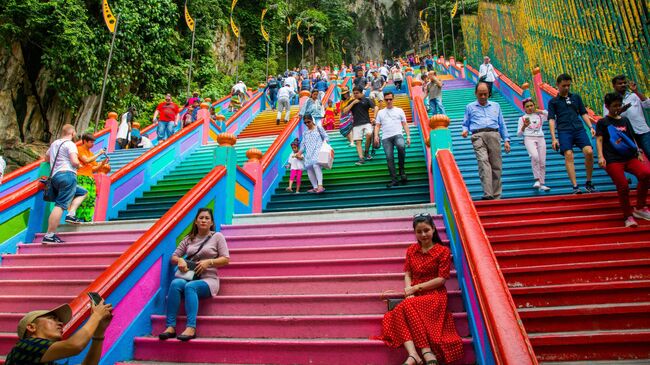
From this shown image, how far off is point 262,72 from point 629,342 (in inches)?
973

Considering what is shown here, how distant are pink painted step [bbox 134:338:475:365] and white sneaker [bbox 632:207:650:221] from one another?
2.75 m

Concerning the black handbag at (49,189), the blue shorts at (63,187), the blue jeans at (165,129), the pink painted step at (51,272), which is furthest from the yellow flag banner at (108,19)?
the pink painted step at (51,272)

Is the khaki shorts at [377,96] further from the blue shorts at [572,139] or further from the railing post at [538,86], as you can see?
the blue shorts at [572,139]

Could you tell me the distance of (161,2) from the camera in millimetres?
17281

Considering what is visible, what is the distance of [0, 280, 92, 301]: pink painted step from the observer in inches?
156

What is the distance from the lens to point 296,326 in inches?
124

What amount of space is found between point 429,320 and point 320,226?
2.20 m

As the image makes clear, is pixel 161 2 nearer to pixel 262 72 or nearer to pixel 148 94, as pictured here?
pixel 148 94

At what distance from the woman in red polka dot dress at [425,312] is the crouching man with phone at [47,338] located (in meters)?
1.86

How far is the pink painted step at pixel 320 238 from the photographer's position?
14.0 feet

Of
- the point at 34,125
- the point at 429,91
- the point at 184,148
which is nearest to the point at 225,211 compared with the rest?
the point at 184,148

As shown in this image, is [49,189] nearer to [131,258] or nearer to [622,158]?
[131,258]

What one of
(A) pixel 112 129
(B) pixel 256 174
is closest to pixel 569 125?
(B) pixel 256 174

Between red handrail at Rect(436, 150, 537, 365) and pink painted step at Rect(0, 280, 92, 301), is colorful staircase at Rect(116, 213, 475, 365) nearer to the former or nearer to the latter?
red handrail at Rect(436, 150, 537, 365)
